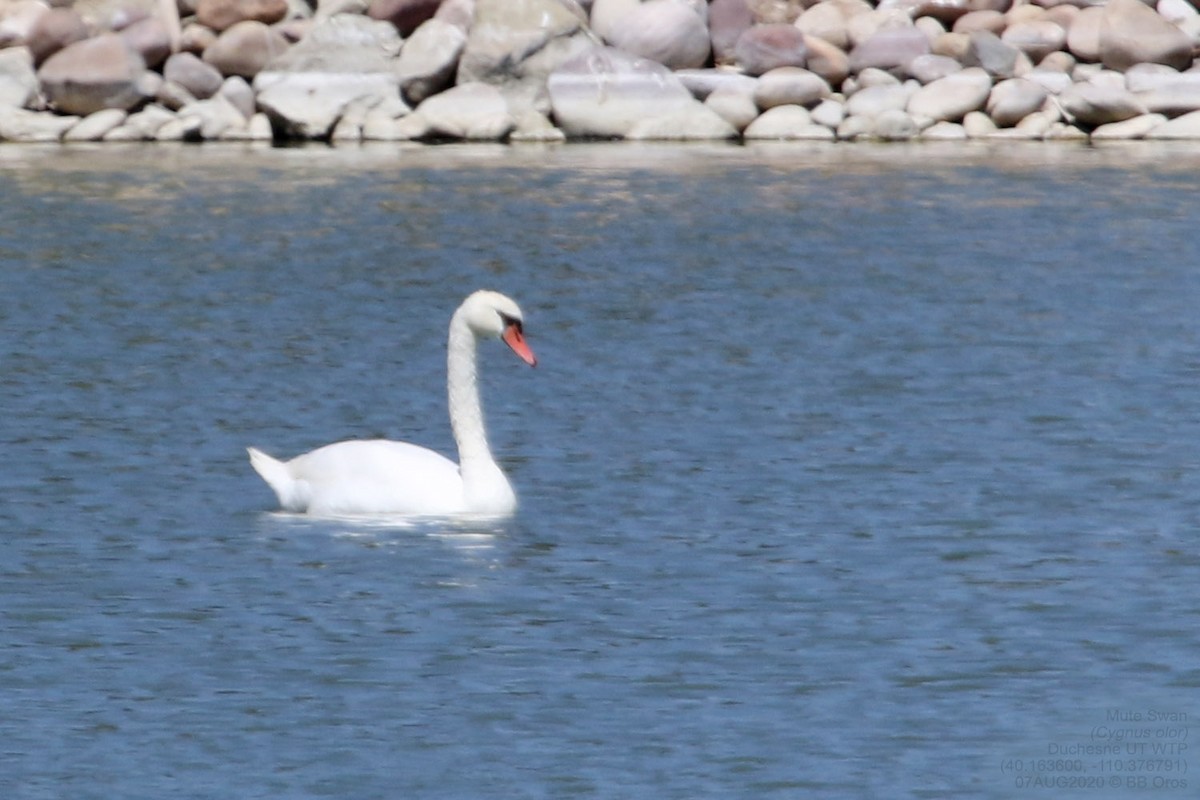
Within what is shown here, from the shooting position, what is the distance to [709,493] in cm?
1222

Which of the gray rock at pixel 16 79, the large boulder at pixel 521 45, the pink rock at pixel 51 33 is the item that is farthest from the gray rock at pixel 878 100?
the gray rock at pixel 16 79

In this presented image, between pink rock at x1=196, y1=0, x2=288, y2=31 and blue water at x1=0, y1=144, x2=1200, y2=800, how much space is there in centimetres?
1033

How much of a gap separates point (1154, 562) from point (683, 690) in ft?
8.63

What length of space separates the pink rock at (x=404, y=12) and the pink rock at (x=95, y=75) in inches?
118

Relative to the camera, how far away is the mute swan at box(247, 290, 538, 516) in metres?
11.6

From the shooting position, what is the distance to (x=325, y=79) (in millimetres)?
32250

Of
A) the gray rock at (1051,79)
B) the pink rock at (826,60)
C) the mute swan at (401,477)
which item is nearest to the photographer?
the mute swan at (401,477)

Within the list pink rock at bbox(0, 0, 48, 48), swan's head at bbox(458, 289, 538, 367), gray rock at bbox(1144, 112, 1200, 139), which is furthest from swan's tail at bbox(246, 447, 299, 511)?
pink rock at bbox(0, 0, 48, 48)

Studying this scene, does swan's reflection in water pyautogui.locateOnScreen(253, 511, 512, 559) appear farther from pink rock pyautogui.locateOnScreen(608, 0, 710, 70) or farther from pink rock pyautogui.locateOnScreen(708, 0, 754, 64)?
pink rock pyautogui.locateOnScreen(708, 0, 754, 64)

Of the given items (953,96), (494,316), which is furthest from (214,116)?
(494,316)

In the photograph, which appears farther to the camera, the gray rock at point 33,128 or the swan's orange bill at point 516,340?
the gray rock at point 33,128

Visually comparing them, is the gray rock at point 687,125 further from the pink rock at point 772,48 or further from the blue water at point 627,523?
the blue water at point 627,523

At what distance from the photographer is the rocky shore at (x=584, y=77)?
31.9m

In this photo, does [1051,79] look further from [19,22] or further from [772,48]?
[19,22]
